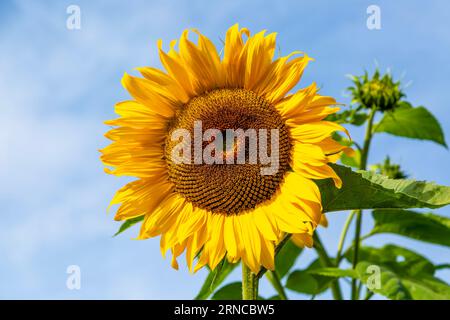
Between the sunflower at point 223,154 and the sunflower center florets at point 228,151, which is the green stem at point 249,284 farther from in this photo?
the sunflower center florets at point 228,151

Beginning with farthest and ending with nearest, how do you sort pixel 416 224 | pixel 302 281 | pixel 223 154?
pixel 302 281, pixel 416 224, pixel 223 154

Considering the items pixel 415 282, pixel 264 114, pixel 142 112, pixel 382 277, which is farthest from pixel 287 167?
pixel 415 282

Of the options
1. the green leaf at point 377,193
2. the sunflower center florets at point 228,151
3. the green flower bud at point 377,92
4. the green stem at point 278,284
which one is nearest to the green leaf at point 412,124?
the green flower bud at point 377,92

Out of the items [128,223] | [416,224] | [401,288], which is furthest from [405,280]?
[128,223]

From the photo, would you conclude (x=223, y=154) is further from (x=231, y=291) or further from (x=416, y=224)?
(x=416, y=224)

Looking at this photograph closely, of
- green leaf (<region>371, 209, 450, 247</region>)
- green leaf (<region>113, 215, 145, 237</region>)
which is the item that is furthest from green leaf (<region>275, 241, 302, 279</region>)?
green leaf (<region>113, 215, 145, 237</region>)
